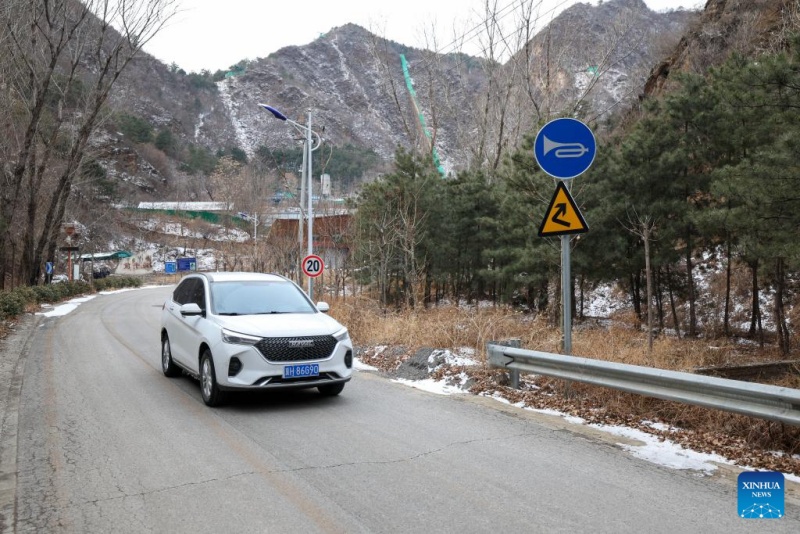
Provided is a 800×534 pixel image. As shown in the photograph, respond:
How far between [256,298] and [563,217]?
174 inches

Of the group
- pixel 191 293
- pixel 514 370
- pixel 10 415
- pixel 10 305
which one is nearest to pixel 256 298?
pixel 191 293

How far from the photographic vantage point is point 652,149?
791 inches

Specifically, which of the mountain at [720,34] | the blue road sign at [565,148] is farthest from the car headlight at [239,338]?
A: the mountain at [720,34]

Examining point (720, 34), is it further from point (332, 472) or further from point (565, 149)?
point (332, 472)

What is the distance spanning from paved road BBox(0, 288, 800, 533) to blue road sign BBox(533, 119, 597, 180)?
9.82 feet

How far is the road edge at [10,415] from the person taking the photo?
4.74 metres

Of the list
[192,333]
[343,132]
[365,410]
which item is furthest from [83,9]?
[343,132]

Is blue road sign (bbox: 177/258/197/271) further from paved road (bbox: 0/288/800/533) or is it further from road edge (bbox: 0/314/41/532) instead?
paved road (bbox: 0/288/800/533)

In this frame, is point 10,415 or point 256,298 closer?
point 10,415

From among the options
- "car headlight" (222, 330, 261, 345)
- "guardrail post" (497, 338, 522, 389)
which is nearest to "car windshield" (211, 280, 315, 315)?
"car headlight" (222, 330, 261, 345)

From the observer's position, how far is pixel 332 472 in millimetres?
5422

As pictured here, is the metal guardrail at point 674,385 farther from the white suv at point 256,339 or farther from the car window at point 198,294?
the car window at point 198,294

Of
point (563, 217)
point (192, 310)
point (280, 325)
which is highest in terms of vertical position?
point (563, 217)

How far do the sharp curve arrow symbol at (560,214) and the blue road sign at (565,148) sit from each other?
356 millimetres
